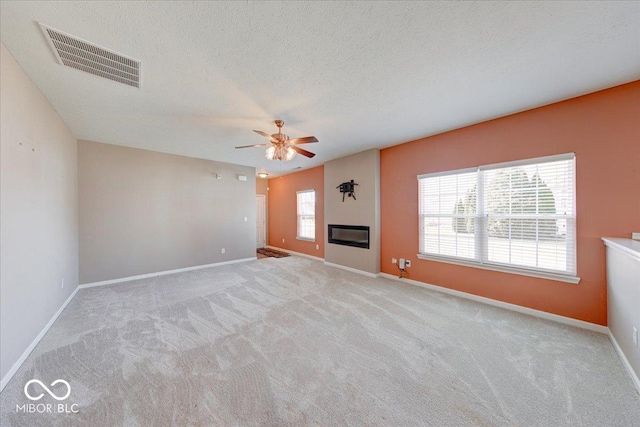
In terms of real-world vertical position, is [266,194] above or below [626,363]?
above

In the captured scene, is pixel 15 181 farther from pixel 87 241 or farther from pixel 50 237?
pixel 87 241

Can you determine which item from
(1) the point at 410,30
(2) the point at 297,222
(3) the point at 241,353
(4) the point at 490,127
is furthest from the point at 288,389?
(2) the point at 297,222

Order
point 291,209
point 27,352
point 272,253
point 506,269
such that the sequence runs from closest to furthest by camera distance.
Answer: point 27,352 → point 506,269 → point 272,253 → point 291,209

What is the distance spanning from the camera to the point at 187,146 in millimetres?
4500

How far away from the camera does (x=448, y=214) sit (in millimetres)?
3789

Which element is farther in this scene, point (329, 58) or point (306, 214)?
point (306, 214)

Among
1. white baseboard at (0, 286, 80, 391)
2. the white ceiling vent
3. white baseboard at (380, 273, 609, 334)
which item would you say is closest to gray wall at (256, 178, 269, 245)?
white baseboard at (0, 286, 80, 391)

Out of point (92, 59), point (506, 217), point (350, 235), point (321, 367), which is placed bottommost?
point (321, 367)

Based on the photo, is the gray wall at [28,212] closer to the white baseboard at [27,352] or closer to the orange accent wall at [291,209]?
the white baseboard at [27,352]

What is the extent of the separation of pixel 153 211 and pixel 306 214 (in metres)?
3.79

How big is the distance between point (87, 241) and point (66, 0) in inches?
164

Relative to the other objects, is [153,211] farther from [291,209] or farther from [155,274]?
[291,209]

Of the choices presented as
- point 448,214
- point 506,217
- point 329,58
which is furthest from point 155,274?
point 506,217

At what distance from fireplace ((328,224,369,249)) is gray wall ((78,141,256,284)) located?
2.49 meters
